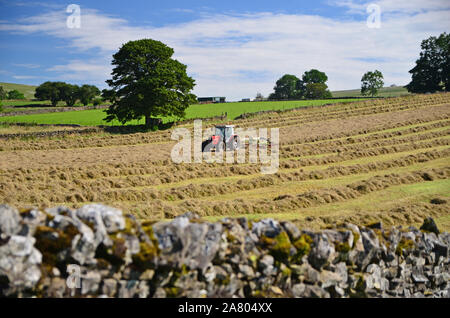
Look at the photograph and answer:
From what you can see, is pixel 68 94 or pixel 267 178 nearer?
pixel 267 178

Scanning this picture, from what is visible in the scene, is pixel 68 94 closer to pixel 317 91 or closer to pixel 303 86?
pixel 317 91

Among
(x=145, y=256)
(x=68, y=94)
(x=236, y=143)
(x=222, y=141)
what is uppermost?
(x=68, y=94)

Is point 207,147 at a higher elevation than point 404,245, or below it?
higher

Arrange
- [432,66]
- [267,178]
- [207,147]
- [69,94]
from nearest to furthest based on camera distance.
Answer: [267,178]
[207,147]
[432,66]
[69,94]

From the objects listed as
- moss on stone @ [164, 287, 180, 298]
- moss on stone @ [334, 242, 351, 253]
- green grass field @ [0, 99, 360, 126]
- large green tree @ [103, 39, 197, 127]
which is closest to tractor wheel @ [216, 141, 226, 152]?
large green tree @ [103, 39, 197, 127]

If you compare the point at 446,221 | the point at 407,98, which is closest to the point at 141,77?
the point at 446,221

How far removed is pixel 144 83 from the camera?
148 ft

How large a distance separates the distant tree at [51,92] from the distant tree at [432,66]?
84864 mm

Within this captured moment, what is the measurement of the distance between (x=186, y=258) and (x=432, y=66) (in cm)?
9775

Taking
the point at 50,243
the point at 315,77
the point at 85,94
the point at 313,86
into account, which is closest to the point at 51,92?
the point at 85,94

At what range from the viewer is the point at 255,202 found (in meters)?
16.1

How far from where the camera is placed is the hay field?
49.8 ft

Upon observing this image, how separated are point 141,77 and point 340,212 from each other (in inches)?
1423
